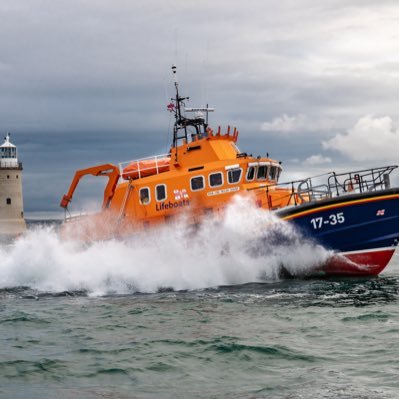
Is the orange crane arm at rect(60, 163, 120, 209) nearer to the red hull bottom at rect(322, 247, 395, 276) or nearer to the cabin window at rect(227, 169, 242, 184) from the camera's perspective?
the cabin window at rect(227, 169, 242, 184)

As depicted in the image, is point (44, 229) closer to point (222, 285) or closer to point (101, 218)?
point (101, 218)

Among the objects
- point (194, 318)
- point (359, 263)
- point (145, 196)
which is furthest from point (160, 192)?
point (194, 318)

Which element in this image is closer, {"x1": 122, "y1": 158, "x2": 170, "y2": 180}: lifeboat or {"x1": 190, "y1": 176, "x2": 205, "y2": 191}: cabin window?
{"x1": 190, "y1": 176, "x2": 205, "y2": 191}: cabin window

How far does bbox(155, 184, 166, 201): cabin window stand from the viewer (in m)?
15.9

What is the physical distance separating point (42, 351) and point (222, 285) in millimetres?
6967

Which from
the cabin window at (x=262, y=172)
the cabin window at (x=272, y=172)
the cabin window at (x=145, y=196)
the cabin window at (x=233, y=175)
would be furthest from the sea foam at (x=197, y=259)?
the cabin window at (x=272, y=172)

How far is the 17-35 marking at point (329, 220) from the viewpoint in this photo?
1420 cm

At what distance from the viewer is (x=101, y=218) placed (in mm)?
16812

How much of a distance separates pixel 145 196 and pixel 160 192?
0.49m

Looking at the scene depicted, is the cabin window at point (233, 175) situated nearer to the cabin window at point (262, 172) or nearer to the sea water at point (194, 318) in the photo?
the cabin window at point (262, 172)

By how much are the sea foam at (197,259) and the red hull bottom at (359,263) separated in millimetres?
368

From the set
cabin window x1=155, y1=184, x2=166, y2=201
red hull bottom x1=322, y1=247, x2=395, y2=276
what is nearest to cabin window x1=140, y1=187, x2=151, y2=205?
cabin window x1=155, y1=184, x2=166, y2=201

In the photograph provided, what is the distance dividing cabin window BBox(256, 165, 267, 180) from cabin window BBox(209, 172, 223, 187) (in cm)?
101

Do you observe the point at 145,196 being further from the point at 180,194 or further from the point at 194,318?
the point at 194,318
